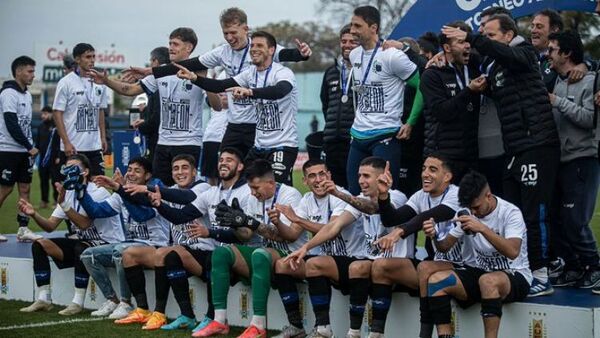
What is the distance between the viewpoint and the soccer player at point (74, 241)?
9.95 metres

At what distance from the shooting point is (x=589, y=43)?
93.6ft

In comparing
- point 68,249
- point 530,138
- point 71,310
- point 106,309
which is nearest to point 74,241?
point 68,249

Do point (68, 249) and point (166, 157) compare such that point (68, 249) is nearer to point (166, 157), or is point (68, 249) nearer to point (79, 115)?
point (166, 157)

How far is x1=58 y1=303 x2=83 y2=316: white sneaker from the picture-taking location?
9.85 metres

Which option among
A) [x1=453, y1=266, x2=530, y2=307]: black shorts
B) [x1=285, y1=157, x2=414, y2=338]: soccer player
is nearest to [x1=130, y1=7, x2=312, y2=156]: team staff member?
[x1=285, y1=157, x2=414, y2=338]: soccer player

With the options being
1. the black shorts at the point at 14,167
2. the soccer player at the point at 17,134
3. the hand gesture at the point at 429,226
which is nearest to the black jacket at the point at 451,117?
the hand gesture at the point at 429,226

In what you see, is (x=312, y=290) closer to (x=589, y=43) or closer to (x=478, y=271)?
(x=478, y=271)

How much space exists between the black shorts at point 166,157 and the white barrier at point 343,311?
1.40 m

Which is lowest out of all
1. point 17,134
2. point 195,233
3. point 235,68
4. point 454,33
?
point 195,233

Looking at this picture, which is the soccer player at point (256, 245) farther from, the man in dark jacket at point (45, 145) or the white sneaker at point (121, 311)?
the man in dark jacket at point (45, 145)

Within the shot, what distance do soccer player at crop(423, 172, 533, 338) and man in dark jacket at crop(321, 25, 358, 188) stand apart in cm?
248

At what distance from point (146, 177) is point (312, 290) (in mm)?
2473

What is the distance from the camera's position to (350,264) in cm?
820

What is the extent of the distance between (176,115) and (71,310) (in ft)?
7.84
